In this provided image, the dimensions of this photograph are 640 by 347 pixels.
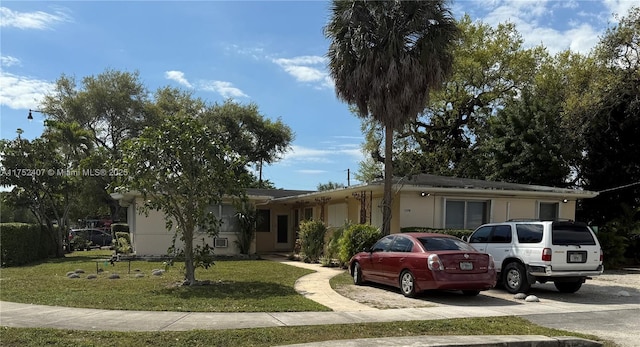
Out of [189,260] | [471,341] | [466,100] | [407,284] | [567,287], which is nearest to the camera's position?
[471,341]

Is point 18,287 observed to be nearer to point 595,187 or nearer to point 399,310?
point 399,310

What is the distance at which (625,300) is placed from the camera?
37.7 feet

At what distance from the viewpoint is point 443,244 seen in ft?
37.1

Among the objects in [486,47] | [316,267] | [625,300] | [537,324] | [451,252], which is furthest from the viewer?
[486,47]

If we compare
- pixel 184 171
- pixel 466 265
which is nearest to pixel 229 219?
pixel 184 171

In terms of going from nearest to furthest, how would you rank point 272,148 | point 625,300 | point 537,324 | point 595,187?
point 537,324 → point 625,300 → point 595,187 → point 272,148

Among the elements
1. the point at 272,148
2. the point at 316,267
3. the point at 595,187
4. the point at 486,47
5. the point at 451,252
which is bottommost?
the point at 316,267

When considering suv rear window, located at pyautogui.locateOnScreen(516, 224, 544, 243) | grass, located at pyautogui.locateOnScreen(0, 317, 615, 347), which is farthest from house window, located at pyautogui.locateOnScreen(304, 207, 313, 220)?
grass, located at pyautogui.locateOnScreen(0, 317, 615, 347)

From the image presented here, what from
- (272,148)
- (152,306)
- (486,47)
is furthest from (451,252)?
(272,148)

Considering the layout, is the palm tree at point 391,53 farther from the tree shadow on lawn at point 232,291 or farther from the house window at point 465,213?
the tree shadow on lawn at point 232,291

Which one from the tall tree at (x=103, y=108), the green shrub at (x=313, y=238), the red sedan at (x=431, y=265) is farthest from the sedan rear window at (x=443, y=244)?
the tall tree at (x=103, y=108)

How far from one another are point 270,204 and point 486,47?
60.0 feet

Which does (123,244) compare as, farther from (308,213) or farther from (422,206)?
(422,206)

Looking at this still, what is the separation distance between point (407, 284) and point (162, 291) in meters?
5.38
